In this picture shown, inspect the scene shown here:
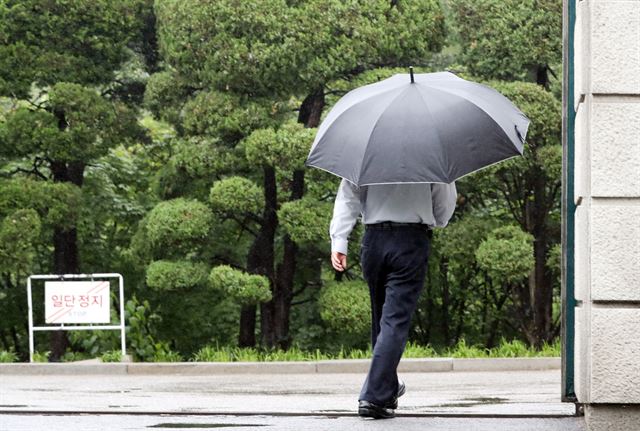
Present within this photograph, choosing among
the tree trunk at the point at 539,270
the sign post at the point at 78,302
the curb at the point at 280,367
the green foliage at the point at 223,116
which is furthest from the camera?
the tree trunk at the point at 539,270

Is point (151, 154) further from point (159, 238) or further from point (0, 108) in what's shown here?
point (159, 238)

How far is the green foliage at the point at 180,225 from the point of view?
19.6 metres

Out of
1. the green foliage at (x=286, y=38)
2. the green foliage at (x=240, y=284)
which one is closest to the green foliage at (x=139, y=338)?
the green foliage at (x=240, y=284)

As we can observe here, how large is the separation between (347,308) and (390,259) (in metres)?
12.3

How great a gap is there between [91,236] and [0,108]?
299 cm

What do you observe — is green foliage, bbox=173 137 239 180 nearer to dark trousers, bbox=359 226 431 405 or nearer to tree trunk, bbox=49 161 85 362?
tree trunk, bbox=49 161 85 362

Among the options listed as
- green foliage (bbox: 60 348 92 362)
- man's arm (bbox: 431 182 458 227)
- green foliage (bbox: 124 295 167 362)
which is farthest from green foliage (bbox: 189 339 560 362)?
man's arm (bbox: 431 182 458 227)

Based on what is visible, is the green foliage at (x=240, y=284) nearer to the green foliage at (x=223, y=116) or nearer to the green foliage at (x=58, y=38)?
the green foliage at (x=223, y=116)

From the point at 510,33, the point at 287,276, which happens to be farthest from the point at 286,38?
the point at 287,276

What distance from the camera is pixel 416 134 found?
6980mm

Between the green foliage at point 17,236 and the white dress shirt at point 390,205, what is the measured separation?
13.6m

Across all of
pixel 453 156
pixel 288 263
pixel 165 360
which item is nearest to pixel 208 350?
pixel 165 360

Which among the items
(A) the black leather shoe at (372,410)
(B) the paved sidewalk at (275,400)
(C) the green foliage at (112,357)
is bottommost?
(C) the green foliage at (112,357)

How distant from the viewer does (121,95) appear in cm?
2298
